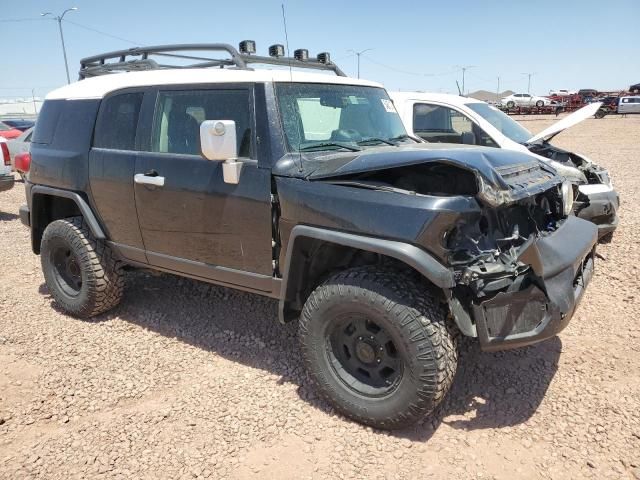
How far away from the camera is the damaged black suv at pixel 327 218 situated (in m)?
2.64

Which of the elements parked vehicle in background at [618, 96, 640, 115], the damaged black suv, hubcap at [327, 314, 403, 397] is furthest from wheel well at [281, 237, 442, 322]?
parked vehicle in background at [618, 96, 640, 115]

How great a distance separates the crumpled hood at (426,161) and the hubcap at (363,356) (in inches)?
33.3

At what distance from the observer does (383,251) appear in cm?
266

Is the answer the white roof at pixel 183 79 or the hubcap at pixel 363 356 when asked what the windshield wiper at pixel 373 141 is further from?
the hubcap at pixel 363 356

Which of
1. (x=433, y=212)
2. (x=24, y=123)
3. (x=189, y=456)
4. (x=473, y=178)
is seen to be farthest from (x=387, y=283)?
(x=24, y=123)

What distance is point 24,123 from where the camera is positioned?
17969 mm

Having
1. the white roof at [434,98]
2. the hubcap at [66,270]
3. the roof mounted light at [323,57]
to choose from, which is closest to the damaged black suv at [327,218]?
the hubcap at [66,270]

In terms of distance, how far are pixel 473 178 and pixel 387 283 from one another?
0.72 metres

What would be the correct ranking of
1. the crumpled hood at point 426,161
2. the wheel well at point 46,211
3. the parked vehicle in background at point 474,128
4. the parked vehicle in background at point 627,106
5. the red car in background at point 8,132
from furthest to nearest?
the parked vehicle in background at point 627,106
the red car in background at point 8,132
the parked vehicle in background at point 474,128
the wheel well at point 46,211
the crumpled hood at point 426,161

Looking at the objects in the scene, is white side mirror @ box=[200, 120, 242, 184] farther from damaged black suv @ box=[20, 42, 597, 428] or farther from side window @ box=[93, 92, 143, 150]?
side window @ box=[93, 92, 143, 150]

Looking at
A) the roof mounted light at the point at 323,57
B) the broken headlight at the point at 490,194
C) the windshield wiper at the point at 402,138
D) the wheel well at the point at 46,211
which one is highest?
the roof mounted light at the point at 323,57

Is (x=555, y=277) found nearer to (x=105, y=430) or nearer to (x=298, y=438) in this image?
(x=298, y=438)

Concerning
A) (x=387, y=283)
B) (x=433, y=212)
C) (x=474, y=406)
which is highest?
(x=433, y=212)

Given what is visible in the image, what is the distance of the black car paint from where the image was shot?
104 inches
